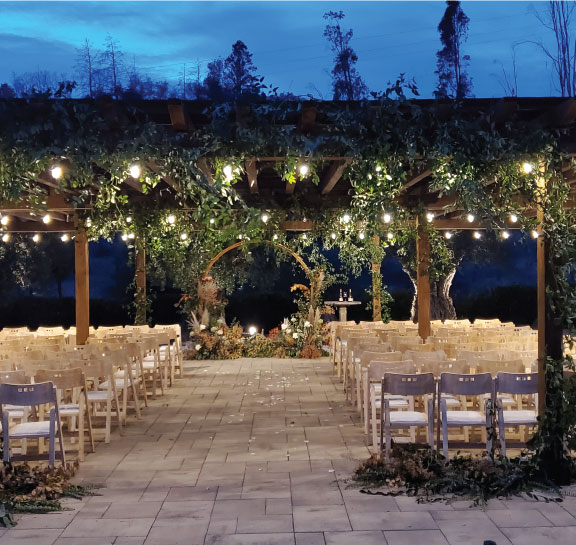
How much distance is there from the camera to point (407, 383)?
20.8 feet

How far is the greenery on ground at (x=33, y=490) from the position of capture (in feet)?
16.9

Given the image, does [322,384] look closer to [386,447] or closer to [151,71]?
[386,447]

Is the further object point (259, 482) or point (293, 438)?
point (293, 438)

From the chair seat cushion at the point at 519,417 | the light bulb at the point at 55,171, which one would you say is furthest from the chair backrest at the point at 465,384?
the light bulb at the point at 55,171

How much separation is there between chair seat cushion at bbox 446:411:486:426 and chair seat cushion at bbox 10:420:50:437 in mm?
3338

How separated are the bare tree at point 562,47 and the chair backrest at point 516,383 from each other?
2.39m

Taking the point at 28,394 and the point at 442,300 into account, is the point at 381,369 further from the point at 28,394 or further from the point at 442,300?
the point at 442,300

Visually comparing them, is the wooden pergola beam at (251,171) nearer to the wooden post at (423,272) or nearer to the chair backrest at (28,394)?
the chair backrest at (28,394)

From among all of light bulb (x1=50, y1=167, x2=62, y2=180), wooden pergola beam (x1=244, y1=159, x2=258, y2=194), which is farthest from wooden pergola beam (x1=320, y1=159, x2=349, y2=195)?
light bulb (x1=50, y1=167, x2=62, y2=180)

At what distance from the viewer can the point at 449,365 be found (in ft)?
24.2

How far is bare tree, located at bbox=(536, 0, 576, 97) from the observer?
584cm

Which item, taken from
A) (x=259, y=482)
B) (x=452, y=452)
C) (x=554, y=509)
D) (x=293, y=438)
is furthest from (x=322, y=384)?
(x=554, y=509)

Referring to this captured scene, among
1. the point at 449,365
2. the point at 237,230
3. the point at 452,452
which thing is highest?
the point at 237,230

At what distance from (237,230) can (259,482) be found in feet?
6.76
